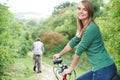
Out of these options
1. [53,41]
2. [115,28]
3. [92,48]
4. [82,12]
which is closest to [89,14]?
[82,12]

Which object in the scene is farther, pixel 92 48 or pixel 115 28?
pixel 115 28

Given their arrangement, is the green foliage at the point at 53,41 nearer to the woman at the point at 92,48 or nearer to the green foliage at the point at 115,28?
the green foliage at the point at 115,28

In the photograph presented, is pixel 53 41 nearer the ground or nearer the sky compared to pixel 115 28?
nearer the ground

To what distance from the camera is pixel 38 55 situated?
17656mm

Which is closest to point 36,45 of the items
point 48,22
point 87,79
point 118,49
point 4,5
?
point 4,5

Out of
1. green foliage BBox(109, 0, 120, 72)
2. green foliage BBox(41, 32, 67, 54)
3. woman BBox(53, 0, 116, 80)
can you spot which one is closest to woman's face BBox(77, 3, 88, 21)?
woman BBox(53, 0, 116, 80)

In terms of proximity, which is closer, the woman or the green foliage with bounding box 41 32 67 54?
the woman

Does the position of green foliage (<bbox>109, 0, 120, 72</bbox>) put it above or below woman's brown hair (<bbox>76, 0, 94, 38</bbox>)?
below

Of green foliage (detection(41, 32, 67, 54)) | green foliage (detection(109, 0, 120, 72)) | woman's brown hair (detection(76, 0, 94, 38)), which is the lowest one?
green foliage (detection(41, 32, 67, 54))

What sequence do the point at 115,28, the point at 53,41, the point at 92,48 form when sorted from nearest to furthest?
1. the point at 92,48
2. the point at 115,28
3. the point at 53,41

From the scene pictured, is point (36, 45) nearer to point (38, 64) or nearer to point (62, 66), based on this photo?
point (38, 64)

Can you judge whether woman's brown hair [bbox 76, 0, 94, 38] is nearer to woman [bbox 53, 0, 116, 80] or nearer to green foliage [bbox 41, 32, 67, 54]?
woman [bbox 53, 0, 116, 80]

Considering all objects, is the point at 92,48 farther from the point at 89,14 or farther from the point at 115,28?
the point at 115,28

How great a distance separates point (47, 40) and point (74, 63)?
2814cm
